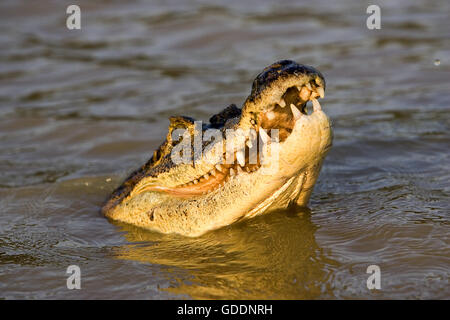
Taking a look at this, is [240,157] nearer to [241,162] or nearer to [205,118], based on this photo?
[241,162]

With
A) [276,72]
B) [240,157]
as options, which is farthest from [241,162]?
[276,72]

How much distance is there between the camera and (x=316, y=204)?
5004 millimetres

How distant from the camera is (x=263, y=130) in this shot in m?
3.79

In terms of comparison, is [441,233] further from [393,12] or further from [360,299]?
[393,12]

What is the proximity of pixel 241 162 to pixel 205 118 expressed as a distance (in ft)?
13.7

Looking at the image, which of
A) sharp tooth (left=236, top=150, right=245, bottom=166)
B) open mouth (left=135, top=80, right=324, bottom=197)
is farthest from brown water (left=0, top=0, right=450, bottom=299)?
sharp tooth (left=236, top=150, right=245, bottom=166)

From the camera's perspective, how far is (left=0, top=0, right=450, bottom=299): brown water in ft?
12.8

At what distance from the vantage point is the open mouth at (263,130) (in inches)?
146

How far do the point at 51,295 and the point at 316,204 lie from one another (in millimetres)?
2228

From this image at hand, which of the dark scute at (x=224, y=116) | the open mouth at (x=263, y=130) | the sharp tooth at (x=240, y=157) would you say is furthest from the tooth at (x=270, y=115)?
the dark scute at (x=224, y=116)

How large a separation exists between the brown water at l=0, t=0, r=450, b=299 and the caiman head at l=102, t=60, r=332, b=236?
20 centimetres

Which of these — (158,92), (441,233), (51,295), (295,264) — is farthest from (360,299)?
(158,92)
